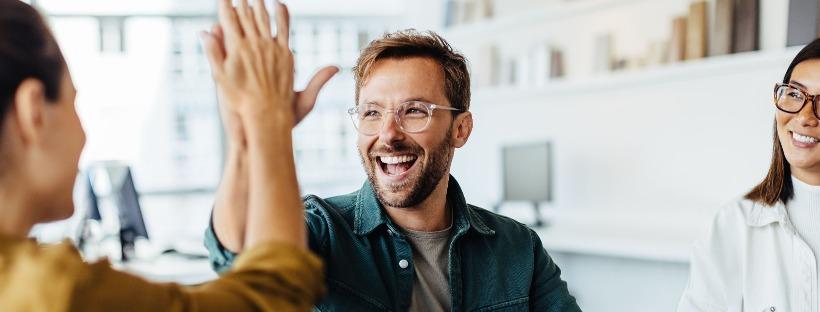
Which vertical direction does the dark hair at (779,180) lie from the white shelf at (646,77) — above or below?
below

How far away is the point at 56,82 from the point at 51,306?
0.24 meters

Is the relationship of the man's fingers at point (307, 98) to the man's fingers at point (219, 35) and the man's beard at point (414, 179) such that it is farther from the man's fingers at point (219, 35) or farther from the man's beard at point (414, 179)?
the man's beard at point (414, 179)

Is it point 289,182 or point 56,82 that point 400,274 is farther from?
point 56,82

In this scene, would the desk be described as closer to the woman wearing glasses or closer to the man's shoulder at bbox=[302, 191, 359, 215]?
the man's shoulder at bbox=[302, 191, 359, 215]

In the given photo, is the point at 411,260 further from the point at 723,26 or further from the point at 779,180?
the point at 723,26

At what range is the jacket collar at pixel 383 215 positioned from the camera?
1.62 m

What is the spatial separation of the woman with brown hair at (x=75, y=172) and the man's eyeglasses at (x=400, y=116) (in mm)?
751

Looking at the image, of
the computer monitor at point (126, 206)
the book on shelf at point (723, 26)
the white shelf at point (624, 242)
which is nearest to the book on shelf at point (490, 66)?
the white shelf at point (624, 242)

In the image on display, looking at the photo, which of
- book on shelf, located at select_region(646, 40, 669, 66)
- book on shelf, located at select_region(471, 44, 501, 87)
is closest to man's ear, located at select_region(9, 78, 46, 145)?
book on shelf, located at select_region(646, 40, 669, 66)

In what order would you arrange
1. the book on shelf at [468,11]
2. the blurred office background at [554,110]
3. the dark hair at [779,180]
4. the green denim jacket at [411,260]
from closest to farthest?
1. the green denim jacket at [411,260]
2. the dark hair at [779,180]
3. the blurred office background at [554,110]
4. the book on shelf at [468,11]

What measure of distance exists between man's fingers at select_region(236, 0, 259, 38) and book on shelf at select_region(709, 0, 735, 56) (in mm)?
3101

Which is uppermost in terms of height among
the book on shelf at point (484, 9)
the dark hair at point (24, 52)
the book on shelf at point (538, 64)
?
the book on shelf at point (484, 9)

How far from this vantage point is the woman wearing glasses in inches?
73.5

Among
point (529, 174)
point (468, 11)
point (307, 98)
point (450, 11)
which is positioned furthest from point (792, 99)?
point (450, 11)
